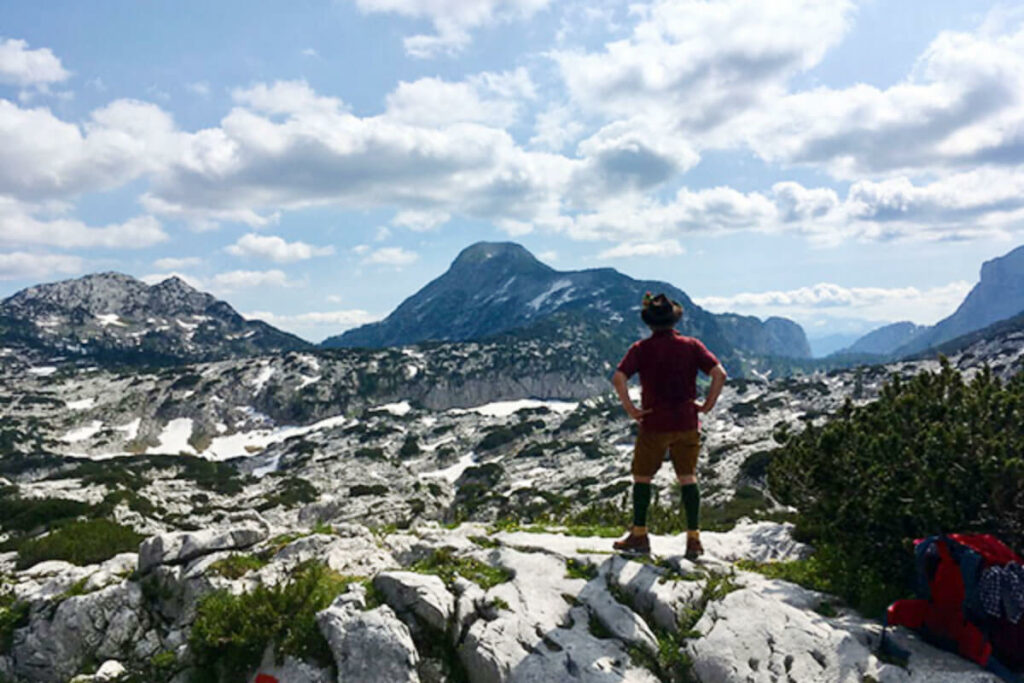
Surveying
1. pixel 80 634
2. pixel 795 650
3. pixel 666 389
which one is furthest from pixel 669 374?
pixel 80 634

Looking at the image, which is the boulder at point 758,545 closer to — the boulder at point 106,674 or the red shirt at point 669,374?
the red shirt at point 669,374

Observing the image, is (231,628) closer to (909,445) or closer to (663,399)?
(663,399)

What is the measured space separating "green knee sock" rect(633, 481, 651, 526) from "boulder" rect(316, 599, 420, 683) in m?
4.05

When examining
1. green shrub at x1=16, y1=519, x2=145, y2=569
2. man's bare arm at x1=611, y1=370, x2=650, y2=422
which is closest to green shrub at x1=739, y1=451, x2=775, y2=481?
green shrub at x1=16, y1=519, x2=145, y2=569

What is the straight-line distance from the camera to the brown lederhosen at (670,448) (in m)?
8.98

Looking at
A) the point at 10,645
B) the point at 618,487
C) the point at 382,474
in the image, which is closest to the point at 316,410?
the point at 382,474

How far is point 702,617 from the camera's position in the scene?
294 inches

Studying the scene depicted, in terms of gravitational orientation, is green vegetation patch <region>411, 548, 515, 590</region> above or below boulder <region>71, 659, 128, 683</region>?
above

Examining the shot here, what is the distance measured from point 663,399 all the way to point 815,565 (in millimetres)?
3690

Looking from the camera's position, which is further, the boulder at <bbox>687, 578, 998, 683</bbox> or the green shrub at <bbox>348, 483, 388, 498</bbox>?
the green shrub at <bbox>348, 483, 388, 498</bbox>

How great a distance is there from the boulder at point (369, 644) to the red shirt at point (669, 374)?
4.64 m

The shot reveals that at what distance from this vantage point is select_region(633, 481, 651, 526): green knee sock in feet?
30.2

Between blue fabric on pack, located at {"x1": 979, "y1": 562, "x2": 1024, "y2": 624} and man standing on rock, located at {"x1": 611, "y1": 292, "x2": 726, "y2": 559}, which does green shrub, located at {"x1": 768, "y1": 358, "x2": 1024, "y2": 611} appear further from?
man standing on rock, located at {"x1": 611, "y1": 292, "x2": 726, "y2": 559}

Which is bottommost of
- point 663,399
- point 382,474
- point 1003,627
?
point 382,474
